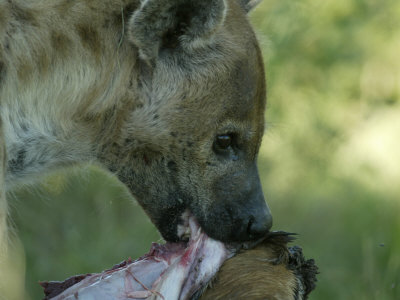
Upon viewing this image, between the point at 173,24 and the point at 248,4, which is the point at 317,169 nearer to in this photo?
the point at 248,4

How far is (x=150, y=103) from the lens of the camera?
2.97m

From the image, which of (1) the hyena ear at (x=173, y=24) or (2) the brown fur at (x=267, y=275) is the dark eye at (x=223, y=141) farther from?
(2) the brown fur at (x=267, y=275)

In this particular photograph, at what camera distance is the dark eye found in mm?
3051

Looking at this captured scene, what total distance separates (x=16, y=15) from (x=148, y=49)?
478 millimetres

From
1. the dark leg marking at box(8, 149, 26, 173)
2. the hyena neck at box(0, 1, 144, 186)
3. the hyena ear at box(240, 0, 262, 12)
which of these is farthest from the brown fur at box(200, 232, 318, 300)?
the hyena ear at box(240, 0, 262, 12)

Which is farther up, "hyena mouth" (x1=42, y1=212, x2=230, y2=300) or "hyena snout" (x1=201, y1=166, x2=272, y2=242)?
"hyena mouth" (x1=42, y1=212, x2=230, y2=300)

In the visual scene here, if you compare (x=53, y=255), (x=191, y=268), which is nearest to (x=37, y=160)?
(x=191, y=268)

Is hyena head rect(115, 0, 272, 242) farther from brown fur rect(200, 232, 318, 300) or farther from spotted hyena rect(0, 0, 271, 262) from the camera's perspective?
brown fur rect(200, 232, 318, 300)

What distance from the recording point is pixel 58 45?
275cm

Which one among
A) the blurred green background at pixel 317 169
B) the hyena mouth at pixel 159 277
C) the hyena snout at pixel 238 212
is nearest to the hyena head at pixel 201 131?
the hyena snout at pixel 238 212

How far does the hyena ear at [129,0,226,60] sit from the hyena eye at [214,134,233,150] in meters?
0.35

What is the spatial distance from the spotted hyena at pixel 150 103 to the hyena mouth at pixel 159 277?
0.16 m

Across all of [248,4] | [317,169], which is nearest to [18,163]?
[248,4]

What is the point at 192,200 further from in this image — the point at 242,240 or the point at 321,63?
the point at 321,63
